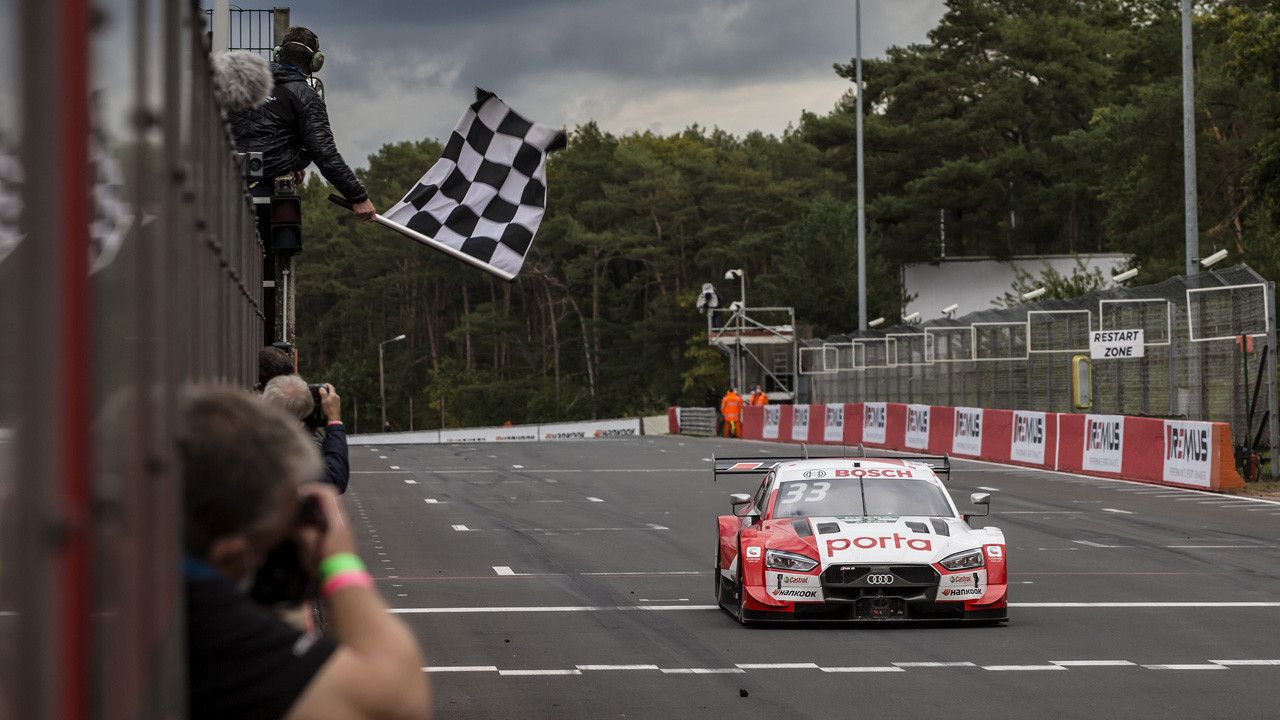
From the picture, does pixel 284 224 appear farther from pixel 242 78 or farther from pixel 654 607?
pixel 654 607

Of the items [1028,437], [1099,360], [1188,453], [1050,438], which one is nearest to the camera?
[1188,453]

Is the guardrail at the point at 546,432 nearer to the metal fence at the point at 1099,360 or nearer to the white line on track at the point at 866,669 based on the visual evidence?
the metal fence at the point at 1099,360

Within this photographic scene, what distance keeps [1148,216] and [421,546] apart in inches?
2476

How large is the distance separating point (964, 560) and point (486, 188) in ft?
18.5

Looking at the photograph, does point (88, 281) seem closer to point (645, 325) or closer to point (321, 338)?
point (645, 325)

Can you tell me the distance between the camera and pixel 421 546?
21.6 meters

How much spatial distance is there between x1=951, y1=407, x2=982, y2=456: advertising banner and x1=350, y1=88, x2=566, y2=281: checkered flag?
1250 inches

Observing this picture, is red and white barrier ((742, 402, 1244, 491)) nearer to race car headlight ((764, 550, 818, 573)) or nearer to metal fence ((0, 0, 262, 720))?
race car headlight ((764, 550, 818, 573))

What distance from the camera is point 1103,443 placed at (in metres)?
33.3

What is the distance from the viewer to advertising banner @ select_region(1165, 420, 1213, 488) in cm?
2888

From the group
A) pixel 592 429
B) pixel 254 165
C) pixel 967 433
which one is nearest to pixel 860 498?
pixel 254 165

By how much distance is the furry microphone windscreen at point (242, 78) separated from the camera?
600 centimetres

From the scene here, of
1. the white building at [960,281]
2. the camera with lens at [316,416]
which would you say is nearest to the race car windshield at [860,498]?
the camera with lens at [316,416]

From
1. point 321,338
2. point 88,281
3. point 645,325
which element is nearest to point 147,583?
point 88,281
